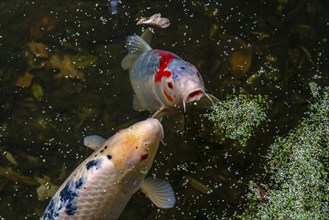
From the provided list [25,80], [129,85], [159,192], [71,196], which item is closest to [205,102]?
[129,85]

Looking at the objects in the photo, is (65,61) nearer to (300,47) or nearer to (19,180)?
(19,180)

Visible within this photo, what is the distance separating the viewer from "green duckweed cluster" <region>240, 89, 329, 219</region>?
8.00 ft

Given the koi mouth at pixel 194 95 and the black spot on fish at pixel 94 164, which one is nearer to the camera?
the black spot on fish at pixel 94 164

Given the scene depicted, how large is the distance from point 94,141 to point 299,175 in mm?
992

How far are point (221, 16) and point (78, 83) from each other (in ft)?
2.78

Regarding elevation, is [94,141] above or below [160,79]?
below

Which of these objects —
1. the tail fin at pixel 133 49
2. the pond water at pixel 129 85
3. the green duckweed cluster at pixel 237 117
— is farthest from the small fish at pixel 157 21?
the green duckweed cluster at pixel 237 117

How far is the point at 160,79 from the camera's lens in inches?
92.0

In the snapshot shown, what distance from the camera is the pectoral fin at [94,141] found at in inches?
93.0

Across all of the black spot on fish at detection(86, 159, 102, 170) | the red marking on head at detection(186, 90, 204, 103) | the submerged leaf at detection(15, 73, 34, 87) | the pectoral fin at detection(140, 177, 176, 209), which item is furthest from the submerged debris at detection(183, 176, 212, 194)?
the submerged leaf at detection(15, 73, 34, 87)

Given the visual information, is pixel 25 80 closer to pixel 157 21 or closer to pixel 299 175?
pixel 157 21

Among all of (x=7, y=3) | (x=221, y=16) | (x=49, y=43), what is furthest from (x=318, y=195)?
(x=7, y=3)

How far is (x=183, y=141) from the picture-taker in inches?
100

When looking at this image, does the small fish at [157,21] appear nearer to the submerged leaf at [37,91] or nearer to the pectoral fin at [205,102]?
the pectoral fin at [205,102]
